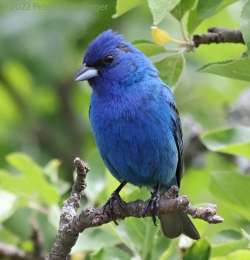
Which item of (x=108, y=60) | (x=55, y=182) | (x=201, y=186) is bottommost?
(x=201, y=186)

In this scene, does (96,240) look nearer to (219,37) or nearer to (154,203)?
(154,203)

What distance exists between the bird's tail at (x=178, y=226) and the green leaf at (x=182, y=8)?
862 millimetres

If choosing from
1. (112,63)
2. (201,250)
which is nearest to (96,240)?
(201,250)

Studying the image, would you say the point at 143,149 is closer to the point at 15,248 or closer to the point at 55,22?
the point at 15,248

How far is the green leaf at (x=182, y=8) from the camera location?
3.78m

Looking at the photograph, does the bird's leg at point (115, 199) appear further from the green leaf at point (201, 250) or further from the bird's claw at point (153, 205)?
the green leaf at point (201, 250)

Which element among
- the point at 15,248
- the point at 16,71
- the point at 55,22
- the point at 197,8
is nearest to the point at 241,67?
the point at 197,8

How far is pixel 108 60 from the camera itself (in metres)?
4.68

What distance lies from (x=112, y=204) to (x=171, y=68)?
2.16 feet

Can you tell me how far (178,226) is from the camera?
163 inches

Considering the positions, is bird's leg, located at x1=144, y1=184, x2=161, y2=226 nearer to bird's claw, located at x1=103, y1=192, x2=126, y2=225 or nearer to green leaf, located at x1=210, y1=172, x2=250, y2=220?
bird's claw, located at x1=103, y1=192, x2=126, y2=225

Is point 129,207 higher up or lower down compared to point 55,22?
lower down

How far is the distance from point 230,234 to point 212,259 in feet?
1.14

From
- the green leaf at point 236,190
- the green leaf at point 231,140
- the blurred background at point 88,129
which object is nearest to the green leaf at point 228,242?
the blurred background at point 88,129
